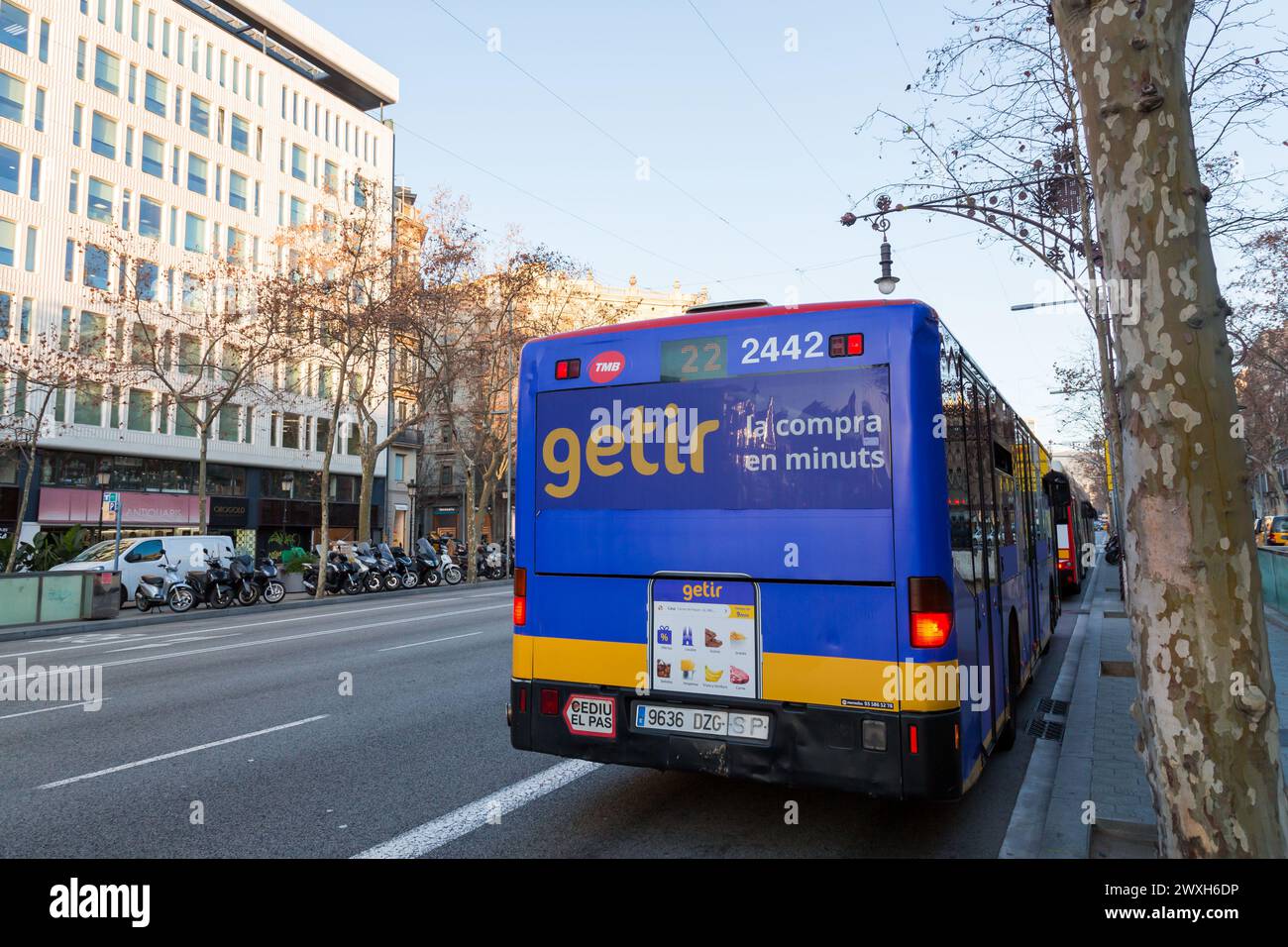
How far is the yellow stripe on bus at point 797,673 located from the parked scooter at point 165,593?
61.2ft

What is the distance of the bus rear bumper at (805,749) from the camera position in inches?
157

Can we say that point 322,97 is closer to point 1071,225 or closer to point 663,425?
point 1071,225

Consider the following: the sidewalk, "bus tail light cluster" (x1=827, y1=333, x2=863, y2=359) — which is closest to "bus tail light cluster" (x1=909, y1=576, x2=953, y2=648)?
the sidewalk

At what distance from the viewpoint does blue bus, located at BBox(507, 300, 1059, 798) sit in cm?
409

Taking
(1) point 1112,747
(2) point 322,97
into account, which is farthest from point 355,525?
(1) point 1112,747

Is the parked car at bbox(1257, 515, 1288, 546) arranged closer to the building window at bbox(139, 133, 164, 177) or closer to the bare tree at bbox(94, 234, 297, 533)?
the bare tree at bbox(94, 234, 297, 533)

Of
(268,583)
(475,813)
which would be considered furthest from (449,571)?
(475,813)

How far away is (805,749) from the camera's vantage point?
13.7 ft

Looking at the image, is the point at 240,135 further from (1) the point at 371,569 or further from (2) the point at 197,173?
(1) the point at 371,569

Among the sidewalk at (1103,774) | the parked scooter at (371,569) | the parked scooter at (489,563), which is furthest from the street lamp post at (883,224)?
the parked scooter at (489,563)

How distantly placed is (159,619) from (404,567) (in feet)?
34.4

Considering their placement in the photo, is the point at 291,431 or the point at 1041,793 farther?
the point at 291,431

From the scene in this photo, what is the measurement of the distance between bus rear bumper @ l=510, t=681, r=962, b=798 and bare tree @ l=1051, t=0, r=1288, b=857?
96 cm

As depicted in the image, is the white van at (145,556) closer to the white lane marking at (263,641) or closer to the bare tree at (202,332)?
the bare tree at (202,332)
